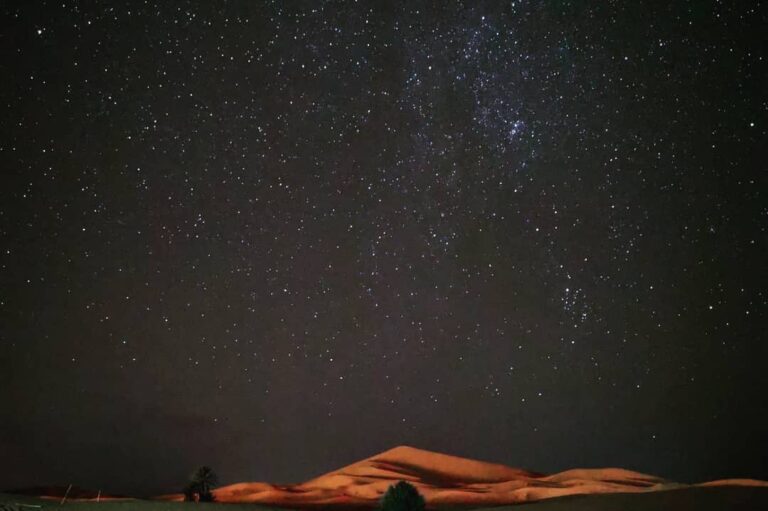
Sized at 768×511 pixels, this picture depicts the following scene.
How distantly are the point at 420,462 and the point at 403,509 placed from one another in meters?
9.82

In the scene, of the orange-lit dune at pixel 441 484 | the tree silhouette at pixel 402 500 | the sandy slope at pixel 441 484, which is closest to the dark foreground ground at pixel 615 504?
the sandy slope at pixel 441 484

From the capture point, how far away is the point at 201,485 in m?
20.2

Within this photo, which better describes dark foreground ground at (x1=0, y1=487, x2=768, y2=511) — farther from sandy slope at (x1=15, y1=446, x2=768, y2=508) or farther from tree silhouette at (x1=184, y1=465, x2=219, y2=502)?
tree silhouette at (x1=184, y1=465, x2=219, y2=502)

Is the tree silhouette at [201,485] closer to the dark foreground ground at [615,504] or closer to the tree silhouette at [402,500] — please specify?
the dark foreground ground at [615,504]

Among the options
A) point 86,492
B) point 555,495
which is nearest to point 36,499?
point 86,492

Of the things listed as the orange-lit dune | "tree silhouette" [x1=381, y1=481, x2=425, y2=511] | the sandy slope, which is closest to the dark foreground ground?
the sandy slope

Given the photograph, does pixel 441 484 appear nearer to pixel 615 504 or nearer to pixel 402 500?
pixel 615 504

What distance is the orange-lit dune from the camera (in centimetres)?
2062

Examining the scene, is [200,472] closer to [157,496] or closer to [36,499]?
[157,496]

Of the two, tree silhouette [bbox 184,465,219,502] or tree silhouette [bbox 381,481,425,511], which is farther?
tree silhouette [bbox 184,465,219,502]

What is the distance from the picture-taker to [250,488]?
870 inches

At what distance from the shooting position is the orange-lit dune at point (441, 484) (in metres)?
20.6

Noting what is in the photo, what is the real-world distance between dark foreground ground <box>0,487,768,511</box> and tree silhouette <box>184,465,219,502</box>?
147 cm

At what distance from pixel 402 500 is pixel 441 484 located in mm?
9825
